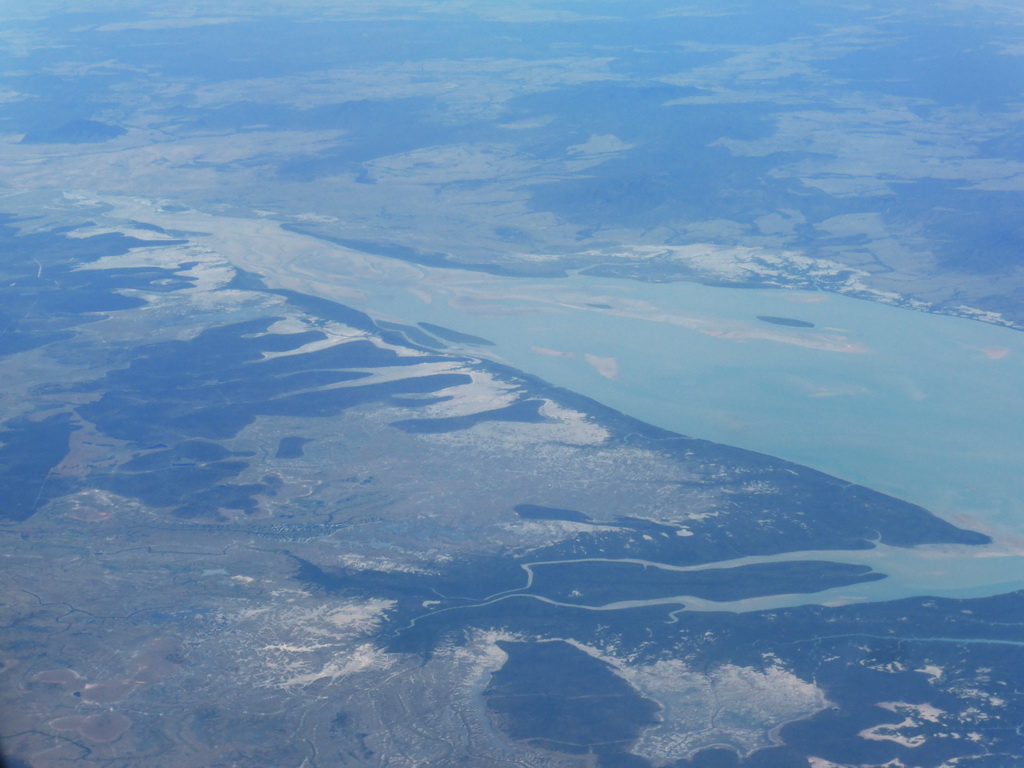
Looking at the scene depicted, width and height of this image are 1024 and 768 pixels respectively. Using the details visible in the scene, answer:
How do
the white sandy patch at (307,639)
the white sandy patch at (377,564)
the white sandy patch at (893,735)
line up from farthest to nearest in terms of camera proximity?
the white sandy patch at (377,564) < the white sandy patch at (307,639) < the white sandy patch at (893,735)

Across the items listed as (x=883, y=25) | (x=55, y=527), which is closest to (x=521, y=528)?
(x=55, y=527)

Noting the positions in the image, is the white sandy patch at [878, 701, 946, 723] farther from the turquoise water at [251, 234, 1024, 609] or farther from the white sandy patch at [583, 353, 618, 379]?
the white sandy patch at [583, 353, 618, 379]

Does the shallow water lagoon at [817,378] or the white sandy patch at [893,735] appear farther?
the shallow water lagoon at [817,378]

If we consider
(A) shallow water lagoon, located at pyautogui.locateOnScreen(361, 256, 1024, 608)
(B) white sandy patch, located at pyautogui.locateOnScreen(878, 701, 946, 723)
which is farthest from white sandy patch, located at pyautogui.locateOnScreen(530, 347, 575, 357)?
(B) white sandy patch, located at pyautogui.locateOnScreen(878, 701, 946, 723)

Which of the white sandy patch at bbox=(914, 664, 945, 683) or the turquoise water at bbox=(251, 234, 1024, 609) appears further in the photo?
the turquoise water at bbox=(251, 234, 1024, 609)

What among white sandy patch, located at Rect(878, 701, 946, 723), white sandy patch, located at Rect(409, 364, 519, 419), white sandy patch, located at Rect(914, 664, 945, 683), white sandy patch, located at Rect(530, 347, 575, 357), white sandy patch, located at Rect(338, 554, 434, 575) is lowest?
white sandy patch, located at Rect(878, 701, 946, 723)

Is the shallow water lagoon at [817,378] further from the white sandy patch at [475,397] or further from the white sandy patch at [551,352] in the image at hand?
the white sandy patch at [475,397]

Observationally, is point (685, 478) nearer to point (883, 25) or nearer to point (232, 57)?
point (232, 57)

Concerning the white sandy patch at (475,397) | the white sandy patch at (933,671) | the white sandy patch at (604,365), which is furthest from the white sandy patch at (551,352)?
the white sandy patch at (933,671)

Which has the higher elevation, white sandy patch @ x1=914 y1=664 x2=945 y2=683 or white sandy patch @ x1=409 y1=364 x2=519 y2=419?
white sandy patch @ x1=409 y1=364 x2=519 y2=419
